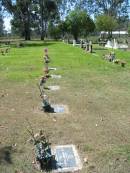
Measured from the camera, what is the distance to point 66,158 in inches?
232

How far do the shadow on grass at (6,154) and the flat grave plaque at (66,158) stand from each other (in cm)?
69

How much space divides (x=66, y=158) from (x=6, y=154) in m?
0.94

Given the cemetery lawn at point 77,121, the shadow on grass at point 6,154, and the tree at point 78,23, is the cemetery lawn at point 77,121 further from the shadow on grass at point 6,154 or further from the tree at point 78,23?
the tree at point 78,23

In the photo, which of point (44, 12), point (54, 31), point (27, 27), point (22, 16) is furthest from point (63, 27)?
point (44, 12)

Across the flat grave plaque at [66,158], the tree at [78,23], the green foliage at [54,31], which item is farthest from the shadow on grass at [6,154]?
the green foliage at [54,31]

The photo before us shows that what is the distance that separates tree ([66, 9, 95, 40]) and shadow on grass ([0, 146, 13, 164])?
44314 millimetres

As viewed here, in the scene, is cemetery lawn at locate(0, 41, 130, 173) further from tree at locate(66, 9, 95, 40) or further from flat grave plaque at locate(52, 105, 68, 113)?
tree at locate(66, 9, 95, 40)

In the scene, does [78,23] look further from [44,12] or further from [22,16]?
[44,12]

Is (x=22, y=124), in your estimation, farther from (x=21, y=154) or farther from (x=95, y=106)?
(x=95, y=106)

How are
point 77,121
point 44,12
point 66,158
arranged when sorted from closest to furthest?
point 66,158
point 77,121
point 44,12

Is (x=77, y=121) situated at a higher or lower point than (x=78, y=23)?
lower

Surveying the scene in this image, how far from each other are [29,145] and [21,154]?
384 mm

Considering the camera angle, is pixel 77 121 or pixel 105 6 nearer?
pixel 77 121

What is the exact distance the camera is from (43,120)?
7.91 m
